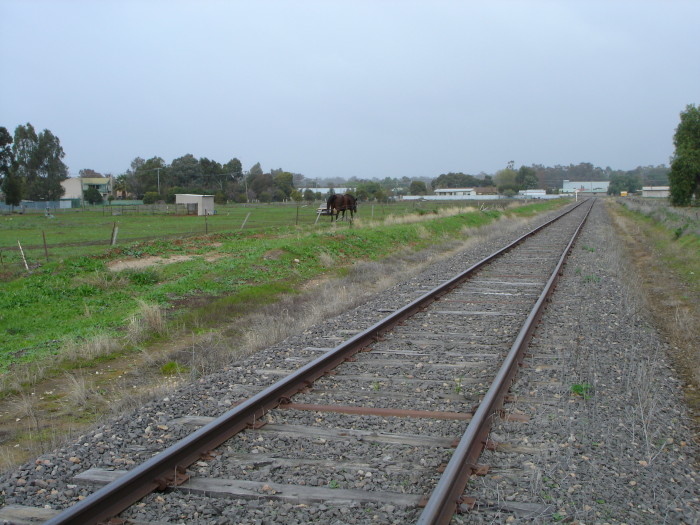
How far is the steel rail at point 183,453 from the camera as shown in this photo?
3.86 meters

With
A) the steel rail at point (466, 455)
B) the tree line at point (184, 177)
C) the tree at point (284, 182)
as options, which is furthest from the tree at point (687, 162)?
the steel rail at point (466, 455)

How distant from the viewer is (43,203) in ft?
302

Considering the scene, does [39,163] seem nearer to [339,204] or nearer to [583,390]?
[339,204]

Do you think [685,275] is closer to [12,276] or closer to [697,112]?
[12,276]

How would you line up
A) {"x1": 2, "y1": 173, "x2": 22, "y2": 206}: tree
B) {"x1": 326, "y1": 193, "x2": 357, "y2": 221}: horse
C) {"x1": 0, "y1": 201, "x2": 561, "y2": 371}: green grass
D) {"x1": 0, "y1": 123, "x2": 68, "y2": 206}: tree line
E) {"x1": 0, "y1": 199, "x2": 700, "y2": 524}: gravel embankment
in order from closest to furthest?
{"x1": 0, "y1": 199, "x2": 700, "y2": 524}: gravel embankment → {"x1": 0, "y1": 201, "x2": 561, "y2": 371}: green grass → {"x1": 326, "y1": 193, "x2": 357, "y2": 221}: horse → {"x1": 2, "y1": 173, "x2": 22, "y2": 206}: tree → {"x1": 0, "y1": 123, "x2": 68, "y2": 206}: tree line

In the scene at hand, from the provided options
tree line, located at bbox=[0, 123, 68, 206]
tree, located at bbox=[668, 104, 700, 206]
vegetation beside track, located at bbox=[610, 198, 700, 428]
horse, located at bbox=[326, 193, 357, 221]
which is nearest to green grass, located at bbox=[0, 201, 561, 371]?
vegetation beside track, located at bbox=[610, 198, 700, 428]

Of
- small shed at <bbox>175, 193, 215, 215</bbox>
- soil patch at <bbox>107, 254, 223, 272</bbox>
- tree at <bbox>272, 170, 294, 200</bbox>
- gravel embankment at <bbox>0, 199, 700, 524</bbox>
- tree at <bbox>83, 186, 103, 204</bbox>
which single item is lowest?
gravel embankment at <bbox>0, 199, 700, 524</bbox>

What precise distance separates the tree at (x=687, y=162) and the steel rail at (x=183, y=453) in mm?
73570

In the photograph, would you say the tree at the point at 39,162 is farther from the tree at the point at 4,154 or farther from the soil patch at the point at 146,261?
the soil patch at the point at 146,261

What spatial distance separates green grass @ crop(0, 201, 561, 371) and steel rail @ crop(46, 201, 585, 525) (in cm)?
456

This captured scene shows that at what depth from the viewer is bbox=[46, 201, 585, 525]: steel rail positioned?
152 inches

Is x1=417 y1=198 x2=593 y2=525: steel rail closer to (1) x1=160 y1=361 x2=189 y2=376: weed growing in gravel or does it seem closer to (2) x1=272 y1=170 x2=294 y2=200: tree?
(1) x1=160 y1=361 x2=189 y2=376: weed growing in gravel

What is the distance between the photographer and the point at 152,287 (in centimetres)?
1441

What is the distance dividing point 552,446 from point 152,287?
11.3 m
